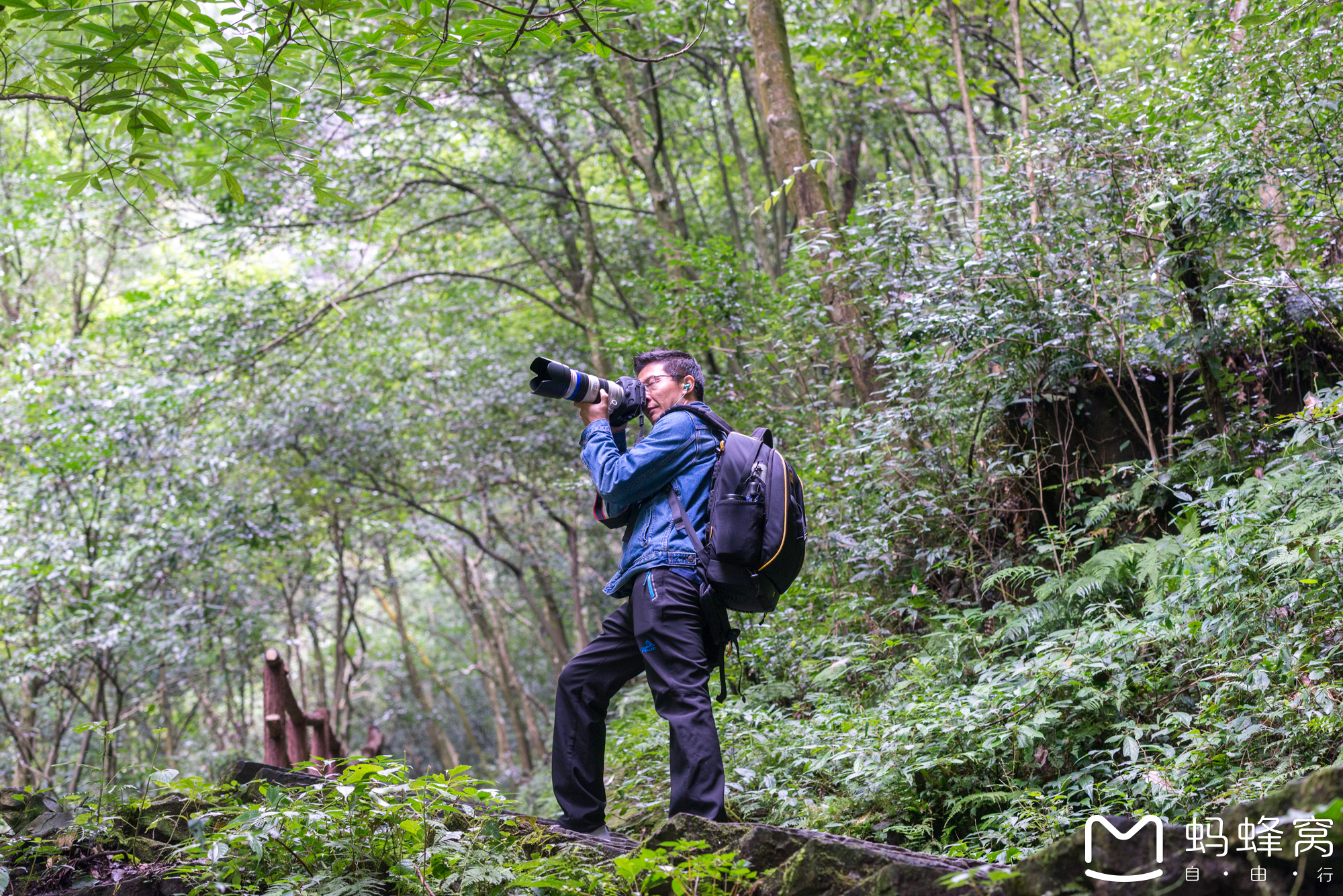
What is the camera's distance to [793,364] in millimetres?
7070

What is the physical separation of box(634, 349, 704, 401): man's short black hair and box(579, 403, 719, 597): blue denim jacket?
269 mm

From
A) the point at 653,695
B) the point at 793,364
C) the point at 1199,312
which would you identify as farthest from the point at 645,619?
the point at 793,364

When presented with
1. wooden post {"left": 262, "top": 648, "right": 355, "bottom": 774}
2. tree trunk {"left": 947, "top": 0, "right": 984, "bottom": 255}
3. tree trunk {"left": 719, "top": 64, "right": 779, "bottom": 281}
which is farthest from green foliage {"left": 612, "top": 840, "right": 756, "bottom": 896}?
tree trunk {"left": 719, "top": 64, "right": 779, "bottom": 281}

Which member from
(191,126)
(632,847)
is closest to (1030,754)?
(632,847)

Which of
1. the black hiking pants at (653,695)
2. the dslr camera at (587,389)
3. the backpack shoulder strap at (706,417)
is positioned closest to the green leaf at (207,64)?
the dslr camera at (587,389)

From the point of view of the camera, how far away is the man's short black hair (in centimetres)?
372

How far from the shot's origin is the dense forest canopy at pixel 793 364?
3.57 metres

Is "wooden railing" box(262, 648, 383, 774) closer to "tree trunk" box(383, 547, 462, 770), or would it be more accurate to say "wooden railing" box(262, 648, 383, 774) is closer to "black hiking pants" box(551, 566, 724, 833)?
"black hiking pants" box(551, 566, 724, 833)

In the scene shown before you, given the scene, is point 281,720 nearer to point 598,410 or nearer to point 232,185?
point 232,185

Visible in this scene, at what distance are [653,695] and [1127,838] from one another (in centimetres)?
160

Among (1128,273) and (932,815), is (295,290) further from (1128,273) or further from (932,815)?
(932,815)

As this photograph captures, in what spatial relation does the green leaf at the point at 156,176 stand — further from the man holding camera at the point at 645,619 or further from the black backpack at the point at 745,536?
the black backpack at the point at 745,536

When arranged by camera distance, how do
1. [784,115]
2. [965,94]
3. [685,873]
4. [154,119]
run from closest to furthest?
[685,873]
[154,119]
[784,115]
[965,94]

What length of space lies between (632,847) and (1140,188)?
184 inches
